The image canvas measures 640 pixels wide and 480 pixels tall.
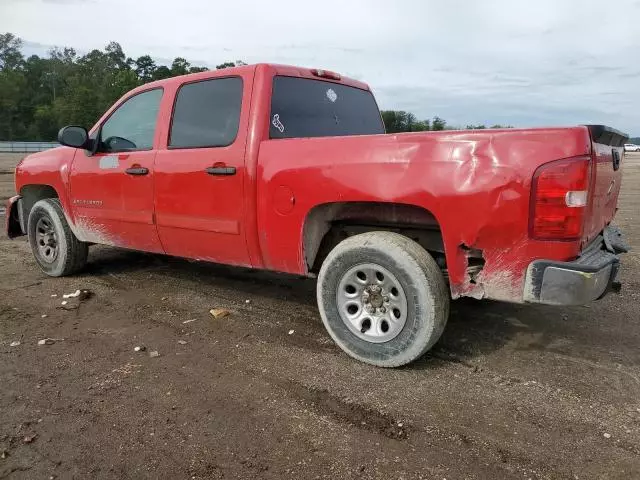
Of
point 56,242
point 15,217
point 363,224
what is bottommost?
point 56,242

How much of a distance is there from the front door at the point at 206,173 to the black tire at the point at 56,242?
5.29 ft

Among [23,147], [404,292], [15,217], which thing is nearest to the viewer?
[404,292]

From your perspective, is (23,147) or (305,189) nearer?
(305,189)

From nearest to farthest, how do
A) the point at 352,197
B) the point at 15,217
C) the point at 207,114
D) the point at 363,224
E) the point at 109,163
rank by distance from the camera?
1. the point at 352,197
2. the point at 363,224
3. the point at 207,114
4. the point at 109,163
5. the point at 15,217

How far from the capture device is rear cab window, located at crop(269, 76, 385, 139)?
4.02m

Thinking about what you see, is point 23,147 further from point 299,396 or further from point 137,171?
point 299,396

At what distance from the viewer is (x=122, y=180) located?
4.80 m

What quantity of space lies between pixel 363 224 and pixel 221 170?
44.3 inches

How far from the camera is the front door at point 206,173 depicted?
3.94m

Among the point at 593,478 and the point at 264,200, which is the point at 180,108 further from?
the point at 593,478

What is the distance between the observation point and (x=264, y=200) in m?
3.75

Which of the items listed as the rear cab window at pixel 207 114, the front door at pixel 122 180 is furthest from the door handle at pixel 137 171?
the rear cab window at pixel 207 114

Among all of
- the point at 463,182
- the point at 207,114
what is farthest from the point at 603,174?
the point at 207,114

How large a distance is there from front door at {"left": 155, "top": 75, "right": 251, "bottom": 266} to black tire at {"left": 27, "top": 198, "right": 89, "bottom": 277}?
1.61 meters
